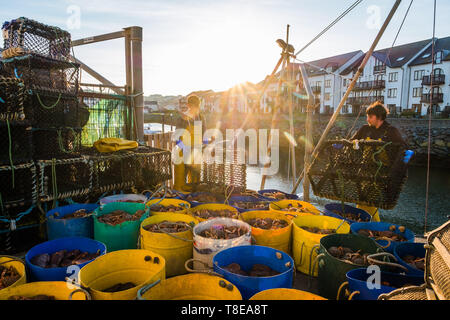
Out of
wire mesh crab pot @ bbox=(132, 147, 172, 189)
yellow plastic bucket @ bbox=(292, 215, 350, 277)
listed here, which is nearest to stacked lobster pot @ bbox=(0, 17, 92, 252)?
wire mesh crab pot @ bbox=(132, 147, 172, 189)

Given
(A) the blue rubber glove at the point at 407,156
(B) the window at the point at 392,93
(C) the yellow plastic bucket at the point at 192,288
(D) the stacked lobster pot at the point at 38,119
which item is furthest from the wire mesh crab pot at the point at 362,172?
(B) the window at the point at 392,93

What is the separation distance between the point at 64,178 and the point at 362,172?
4.37 meters

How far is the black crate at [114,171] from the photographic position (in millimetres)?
4520

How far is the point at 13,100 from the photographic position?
372 centimetres

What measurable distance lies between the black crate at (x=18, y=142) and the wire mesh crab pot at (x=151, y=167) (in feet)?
4.93

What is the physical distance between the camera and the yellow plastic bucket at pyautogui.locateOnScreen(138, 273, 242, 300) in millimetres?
2053

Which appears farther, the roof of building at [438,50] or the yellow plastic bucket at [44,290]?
the roof of building at [438,50]

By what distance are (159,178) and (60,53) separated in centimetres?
270

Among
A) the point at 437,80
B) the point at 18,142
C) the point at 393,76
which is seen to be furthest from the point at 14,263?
the point at 393,76

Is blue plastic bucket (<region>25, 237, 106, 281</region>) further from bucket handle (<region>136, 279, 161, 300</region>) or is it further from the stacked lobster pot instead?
the stacked lobster pot

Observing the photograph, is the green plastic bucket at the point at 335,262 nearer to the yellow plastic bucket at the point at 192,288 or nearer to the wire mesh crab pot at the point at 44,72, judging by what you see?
the yellow plastic bucket at the point at 192,288

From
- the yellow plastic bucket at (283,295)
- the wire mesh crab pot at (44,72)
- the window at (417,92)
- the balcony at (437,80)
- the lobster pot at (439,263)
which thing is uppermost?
the balcony at (437,80)

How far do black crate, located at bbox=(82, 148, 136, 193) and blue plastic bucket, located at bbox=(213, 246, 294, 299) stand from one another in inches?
106
